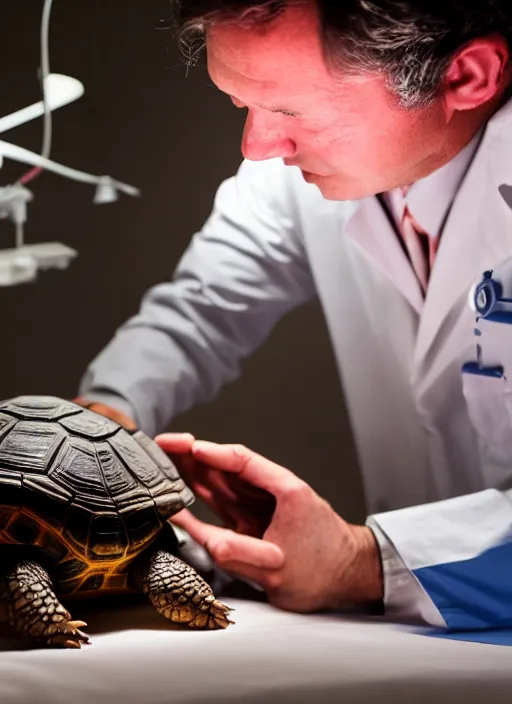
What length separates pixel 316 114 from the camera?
2.98ft

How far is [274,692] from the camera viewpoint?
693 mm

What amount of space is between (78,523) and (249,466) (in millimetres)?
235

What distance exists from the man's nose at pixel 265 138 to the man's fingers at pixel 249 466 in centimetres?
33

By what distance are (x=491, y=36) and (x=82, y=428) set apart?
57 cm

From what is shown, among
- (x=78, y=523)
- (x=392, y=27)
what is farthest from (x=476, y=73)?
(x=78, y=523)

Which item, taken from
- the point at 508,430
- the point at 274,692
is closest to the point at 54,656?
the point at 274,692

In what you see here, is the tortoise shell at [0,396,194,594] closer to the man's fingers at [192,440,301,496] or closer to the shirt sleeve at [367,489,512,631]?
the man's fingers at [192,440,301,496]

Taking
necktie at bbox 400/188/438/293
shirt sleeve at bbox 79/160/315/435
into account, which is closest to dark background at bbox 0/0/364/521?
shirt sleeve at bbox 79/160/315/435

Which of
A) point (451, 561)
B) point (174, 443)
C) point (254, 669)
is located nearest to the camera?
point (254, 669)

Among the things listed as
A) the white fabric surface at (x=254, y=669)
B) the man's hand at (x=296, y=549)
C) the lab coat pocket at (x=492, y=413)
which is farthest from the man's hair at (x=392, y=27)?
the white fabric surface at (x=254, y=669)

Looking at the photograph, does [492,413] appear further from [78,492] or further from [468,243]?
[78,492]

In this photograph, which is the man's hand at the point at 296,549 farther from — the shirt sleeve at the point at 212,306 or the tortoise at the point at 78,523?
the shirt sleeve at the point at 212,306

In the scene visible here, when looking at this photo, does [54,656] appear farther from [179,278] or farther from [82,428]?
[179,278]

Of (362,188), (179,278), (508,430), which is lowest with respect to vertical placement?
(508,430)
